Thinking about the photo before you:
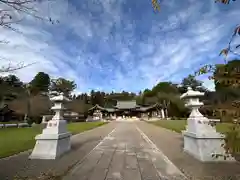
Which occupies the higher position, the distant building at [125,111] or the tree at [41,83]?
the tree at [41,83]

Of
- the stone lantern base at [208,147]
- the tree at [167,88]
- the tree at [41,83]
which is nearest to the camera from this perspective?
the stone lantern base at [208,147]

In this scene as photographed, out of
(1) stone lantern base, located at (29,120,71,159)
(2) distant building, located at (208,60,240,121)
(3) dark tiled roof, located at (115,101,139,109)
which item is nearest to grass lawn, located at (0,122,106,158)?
(1) stone lantern base, located at (29,120,71,159)

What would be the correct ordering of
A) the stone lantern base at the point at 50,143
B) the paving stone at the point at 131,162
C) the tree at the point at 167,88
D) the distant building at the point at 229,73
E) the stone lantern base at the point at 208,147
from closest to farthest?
1. the distant building at the point at 229,73
2. the paving stone at the point at 131,162
3. the stone lantern base at the point at 208,147
4. the stone lantern base at the point at 50,143
5. the tree at the point at 167,88

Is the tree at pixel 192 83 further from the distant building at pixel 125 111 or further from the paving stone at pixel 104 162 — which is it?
the distant building at pixel 125 111

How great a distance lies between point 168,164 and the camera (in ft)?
14.6

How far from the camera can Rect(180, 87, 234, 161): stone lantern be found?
4535mm

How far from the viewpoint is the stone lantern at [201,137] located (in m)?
4.54

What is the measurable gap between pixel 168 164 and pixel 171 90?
46.8 m

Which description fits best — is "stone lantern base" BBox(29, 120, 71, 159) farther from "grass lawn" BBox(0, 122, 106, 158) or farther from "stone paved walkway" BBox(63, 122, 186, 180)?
"grass lawn" BBox(0, 122, 106, 158)

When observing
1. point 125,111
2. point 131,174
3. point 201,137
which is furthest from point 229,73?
point 125,111

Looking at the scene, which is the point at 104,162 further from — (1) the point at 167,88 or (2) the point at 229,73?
(1) the point at 167,88

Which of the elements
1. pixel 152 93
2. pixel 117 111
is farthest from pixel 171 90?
pixel 117 111

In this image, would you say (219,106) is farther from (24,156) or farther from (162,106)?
(162,106)

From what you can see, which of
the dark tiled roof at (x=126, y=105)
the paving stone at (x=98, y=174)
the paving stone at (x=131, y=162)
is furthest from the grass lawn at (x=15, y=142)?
the dark tiled roof at (x=126, y=105)
